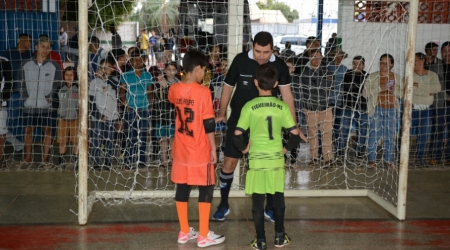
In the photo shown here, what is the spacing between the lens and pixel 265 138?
5.22 m

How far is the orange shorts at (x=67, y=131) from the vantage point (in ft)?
29.8

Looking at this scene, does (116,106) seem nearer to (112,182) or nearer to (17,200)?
(112,182)

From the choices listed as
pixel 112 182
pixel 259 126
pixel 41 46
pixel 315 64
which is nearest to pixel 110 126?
pixel 112 182

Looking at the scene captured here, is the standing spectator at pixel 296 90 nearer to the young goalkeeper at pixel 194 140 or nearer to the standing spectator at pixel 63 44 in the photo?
the young goalkeeper at pixel 194 140

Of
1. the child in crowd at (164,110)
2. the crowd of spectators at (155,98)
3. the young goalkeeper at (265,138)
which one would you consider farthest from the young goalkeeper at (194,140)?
the child in crowd at (164,110)

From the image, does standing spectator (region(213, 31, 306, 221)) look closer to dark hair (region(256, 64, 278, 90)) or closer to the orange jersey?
the orange jersey

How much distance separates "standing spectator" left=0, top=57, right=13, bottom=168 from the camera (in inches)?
362

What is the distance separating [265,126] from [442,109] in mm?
A: 5965

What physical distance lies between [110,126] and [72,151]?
1104mm

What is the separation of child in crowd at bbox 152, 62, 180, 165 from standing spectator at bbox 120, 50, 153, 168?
134 millimetres

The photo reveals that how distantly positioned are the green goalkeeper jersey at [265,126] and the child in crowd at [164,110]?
3219mm

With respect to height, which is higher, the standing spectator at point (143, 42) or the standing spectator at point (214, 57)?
the standing spectator at point (143, 42)

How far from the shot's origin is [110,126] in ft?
28.5

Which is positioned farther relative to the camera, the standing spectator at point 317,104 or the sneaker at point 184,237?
the standing spectator at point 317,104
